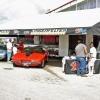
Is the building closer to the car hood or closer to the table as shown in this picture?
the car hood

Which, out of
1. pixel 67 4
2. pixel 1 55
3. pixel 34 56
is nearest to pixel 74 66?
pixel 34 56

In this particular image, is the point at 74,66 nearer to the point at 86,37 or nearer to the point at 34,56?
the point at 34,56

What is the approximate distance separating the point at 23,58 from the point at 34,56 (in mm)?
639

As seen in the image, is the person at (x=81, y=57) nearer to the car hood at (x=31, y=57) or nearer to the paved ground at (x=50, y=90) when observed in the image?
the paved ground at (x=50, y=90)

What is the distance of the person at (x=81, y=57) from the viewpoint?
9512 mm

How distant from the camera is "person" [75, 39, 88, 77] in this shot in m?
9.51

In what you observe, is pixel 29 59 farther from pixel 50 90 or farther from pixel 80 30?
pixel 50 90

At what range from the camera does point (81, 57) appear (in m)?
9.58

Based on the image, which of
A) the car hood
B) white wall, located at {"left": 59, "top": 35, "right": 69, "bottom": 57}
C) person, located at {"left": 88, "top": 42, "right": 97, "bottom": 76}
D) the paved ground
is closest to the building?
white wall, located at {"left": 59, "top": 35, "right": 69, "bottom": 57}

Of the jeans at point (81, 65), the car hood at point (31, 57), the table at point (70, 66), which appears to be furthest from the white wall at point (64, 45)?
the jeans at point (81, 65)

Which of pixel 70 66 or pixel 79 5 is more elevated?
pixel 79 5

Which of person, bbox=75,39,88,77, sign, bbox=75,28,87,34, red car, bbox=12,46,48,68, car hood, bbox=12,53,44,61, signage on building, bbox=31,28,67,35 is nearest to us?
person, bbox=75,39,88,77

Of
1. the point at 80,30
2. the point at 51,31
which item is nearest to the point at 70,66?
the point at 80,30

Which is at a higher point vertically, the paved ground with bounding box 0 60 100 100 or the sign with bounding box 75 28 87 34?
the sign with bounding box 75 28 87 34
